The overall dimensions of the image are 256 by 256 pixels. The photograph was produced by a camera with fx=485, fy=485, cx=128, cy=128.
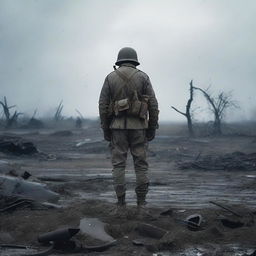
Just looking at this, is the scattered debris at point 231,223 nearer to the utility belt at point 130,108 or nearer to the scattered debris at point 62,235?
the utility belt at point 130,108

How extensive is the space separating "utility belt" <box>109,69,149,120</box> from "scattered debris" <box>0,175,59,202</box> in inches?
81.7

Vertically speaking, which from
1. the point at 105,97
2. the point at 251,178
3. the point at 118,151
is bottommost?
the point at 251,178

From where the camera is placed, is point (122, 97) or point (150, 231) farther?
point (122, 97)

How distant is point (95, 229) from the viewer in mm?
5477

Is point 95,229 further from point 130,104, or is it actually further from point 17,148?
point 17,148

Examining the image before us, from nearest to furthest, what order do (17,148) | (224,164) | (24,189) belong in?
1. (24,189)
2. (224,164)
3. (17,148)

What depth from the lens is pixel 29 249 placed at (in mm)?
4945

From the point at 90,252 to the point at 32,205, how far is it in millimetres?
2482

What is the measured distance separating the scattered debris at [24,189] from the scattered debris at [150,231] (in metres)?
2.55

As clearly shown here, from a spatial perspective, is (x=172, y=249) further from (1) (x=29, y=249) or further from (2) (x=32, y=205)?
(2) (x=32, y=205)

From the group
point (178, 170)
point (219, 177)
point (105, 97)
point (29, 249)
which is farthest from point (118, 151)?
point (178, 170)

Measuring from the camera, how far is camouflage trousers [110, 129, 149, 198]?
652cm

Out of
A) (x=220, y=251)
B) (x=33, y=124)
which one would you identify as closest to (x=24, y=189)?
(x=220, y=251)

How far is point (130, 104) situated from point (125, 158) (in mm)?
739
